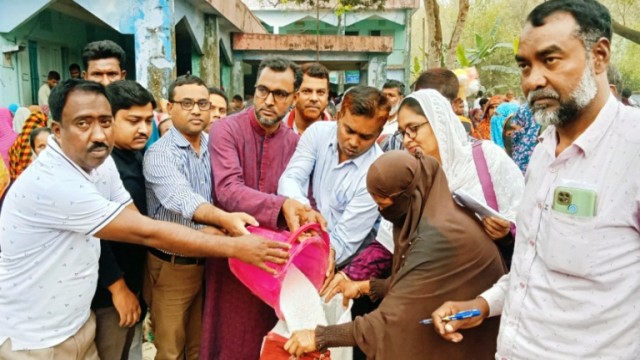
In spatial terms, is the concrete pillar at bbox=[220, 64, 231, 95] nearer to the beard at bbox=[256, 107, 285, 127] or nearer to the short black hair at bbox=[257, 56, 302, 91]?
the short black hair at bbox=[257, 56, 302, 91]

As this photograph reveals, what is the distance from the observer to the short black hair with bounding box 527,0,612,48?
53.3 inches

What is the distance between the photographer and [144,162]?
2.52m

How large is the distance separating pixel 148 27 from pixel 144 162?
558cm

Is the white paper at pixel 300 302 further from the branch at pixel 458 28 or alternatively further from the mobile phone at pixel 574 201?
the branch at pixel 458 28

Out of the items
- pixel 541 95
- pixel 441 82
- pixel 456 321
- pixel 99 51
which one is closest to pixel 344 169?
pixel 456 321

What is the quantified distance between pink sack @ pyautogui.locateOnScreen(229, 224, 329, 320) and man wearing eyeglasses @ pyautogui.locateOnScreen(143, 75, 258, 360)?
30cm

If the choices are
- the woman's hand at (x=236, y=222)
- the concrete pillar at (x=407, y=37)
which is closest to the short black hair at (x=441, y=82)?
the woman's hand at (x=236, y=222)

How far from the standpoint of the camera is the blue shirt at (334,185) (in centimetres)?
252

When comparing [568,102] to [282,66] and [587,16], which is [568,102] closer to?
[587,16]

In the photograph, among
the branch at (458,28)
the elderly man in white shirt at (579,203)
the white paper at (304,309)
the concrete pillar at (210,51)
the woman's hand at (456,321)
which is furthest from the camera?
the concrete pillar at (210,51)

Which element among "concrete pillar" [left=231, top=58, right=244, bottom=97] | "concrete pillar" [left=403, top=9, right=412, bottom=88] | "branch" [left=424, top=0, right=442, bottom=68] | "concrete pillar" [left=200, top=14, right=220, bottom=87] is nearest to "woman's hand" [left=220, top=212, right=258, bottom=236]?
"branch" [left=424, top=0, right=442, bottom=68]

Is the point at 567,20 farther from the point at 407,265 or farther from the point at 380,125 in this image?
the point at 380,125

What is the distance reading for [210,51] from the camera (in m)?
11.2

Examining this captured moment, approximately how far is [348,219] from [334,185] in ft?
0.77
